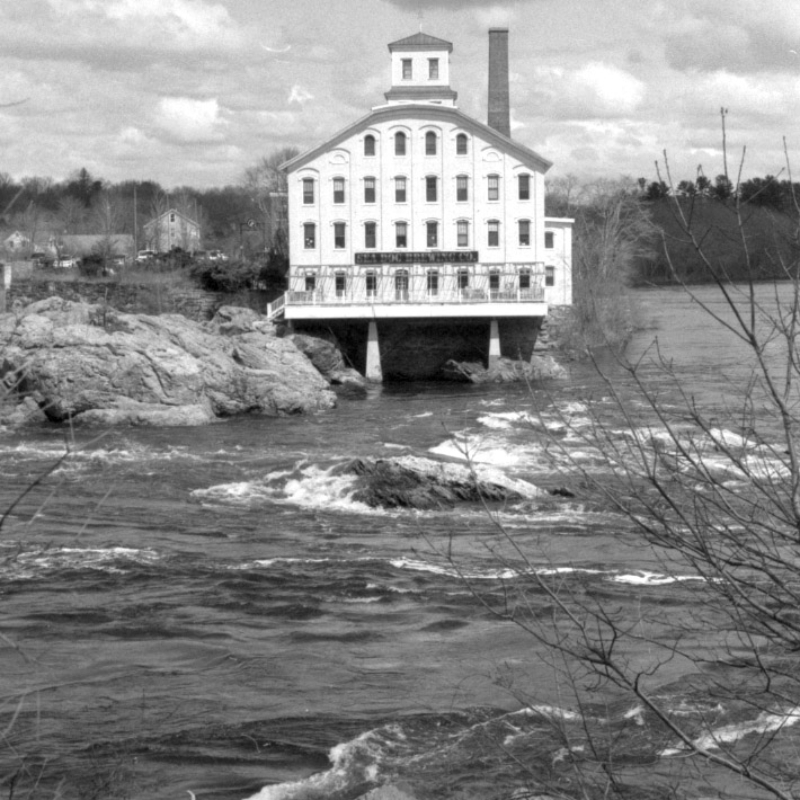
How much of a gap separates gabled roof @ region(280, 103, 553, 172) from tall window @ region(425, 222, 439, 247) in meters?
4.21

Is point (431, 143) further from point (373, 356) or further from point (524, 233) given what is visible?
point (373, 356)

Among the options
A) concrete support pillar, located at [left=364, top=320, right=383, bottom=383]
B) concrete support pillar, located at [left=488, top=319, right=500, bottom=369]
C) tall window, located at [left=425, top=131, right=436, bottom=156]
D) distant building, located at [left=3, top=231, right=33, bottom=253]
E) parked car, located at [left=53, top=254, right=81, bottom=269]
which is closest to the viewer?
distant building, located at [left=3, top=231, right=33, bottom=253]

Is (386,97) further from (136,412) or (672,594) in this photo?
(672,594)

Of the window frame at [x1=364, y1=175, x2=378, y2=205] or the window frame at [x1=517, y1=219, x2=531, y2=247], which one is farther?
the window frame at [x1=517, y1=219, x2=531, y2=247]

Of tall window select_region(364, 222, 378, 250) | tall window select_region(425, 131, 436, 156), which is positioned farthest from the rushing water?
tall window select_region(425, 131, 436, 156)

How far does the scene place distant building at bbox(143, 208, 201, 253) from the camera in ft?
279

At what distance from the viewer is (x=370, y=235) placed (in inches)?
2141

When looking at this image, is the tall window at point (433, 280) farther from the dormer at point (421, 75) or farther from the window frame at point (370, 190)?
the dormer at point (421, 75)

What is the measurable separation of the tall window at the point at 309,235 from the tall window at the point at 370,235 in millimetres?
2184

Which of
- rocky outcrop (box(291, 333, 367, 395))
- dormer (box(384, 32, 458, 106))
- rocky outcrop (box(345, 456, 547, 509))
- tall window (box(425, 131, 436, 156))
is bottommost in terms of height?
rocky outcrop (box(345, 456, 547, 509))

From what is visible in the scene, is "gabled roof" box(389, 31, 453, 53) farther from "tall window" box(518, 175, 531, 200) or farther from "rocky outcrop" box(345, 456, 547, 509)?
"rocky outcrop" box(345, 456, 547, 509)

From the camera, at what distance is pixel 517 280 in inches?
2140

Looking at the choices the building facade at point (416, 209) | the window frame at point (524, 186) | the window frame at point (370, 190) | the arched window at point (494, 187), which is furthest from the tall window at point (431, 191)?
the window frame at point (524, 186)

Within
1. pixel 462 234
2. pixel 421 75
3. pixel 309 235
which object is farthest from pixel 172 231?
pixel 462 234
